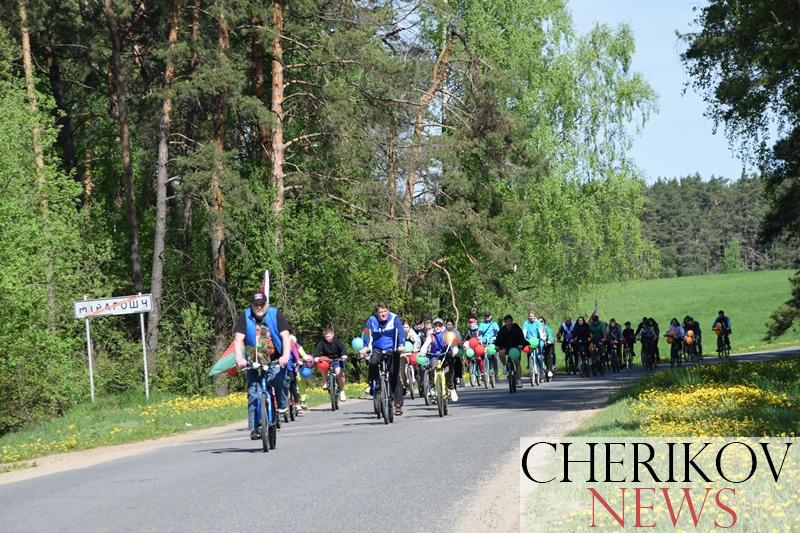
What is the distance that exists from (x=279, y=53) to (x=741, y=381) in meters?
20.6

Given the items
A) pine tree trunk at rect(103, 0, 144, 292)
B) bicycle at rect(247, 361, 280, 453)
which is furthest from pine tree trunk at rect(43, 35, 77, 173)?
bicycle at rect(247, 361, 280, 453)

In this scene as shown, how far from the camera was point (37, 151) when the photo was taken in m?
38.3

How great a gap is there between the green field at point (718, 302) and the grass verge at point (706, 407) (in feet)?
195

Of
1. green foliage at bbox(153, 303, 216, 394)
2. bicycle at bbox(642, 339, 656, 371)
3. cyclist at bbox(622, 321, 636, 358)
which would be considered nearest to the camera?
green foliage at bbox(153, 303, 216, 394)

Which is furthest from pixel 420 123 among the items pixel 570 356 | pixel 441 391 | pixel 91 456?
pixel 91 456

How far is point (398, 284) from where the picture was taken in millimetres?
44250

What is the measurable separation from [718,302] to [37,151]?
3232 inches

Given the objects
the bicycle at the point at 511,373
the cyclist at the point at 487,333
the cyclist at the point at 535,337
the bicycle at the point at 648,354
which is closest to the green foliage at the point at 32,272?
the bicycle at the point at 511,373

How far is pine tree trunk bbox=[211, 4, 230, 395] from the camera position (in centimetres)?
3656

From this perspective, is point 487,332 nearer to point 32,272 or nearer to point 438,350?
point 438,350

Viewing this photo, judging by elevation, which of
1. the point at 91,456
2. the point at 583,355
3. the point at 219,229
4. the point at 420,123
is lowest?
the point at 91,456

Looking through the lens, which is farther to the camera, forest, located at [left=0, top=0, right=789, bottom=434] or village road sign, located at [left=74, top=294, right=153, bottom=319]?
forest, located at [left=0, top=0, right=789, bottom=434]

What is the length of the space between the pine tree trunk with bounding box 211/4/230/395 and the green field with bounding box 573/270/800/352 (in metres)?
51.0

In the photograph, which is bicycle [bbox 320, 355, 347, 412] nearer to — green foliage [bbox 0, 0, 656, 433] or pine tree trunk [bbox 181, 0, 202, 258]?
green foliage [bbox 0, 0, 656, 433]
